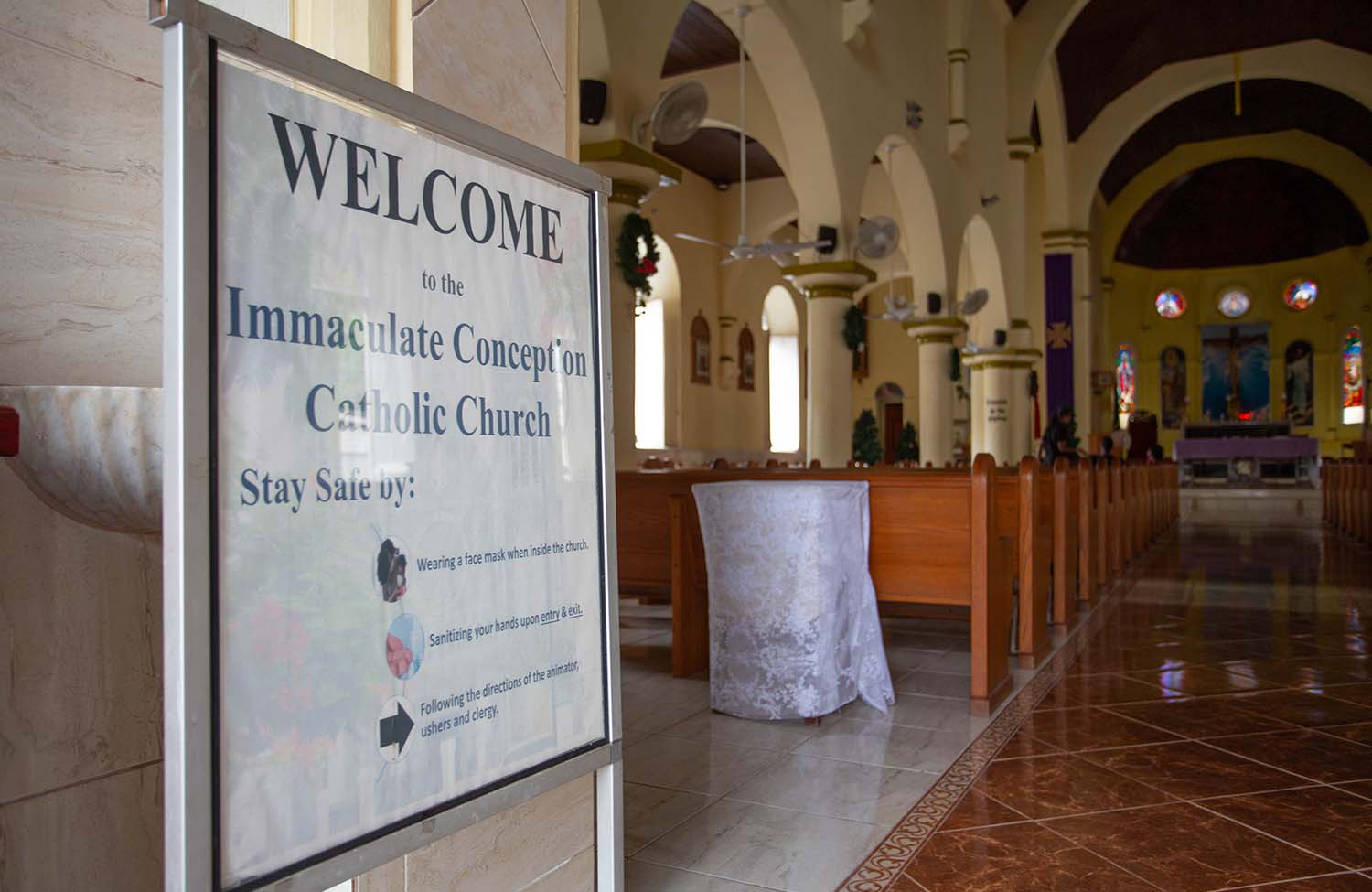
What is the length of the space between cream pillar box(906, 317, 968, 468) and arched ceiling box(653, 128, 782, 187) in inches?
157

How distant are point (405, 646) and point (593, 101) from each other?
5901 mm

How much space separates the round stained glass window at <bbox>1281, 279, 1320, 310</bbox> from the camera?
24.5 meters

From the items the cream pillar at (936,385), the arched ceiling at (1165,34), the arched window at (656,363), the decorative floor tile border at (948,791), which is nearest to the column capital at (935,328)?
the cream pillar at (936,385)

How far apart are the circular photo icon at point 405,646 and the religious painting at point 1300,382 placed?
1068 inches

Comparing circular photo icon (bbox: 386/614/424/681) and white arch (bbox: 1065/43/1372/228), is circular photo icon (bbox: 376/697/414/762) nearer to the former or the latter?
circular photo icon (bbox: 386/614/424/681)

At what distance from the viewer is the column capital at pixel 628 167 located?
21.4ft

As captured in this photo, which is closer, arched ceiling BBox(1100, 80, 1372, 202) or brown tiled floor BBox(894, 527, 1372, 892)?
brown tiled floor BBox(894, 527, 1372, 892)

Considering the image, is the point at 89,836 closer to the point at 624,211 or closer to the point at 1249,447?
the point at 624,211

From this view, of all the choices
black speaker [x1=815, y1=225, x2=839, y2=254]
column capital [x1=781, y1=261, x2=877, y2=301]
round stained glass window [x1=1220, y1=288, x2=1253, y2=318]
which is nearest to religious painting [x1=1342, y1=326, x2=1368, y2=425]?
round stained glass window [x1=1220, y1=288, x2=1253, y2=318]

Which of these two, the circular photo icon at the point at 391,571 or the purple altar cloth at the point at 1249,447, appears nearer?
the circular photo icon at the point at 391,571

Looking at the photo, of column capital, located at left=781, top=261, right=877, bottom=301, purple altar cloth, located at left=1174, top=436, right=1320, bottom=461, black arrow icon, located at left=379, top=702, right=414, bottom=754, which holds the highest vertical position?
column capital, located at left=781, top=261, right=877, bottom=301

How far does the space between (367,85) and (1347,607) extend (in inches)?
245

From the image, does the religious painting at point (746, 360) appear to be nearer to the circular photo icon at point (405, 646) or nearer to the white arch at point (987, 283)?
the white arch at point (987, 283)

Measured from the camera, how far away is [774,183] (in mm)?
17203
